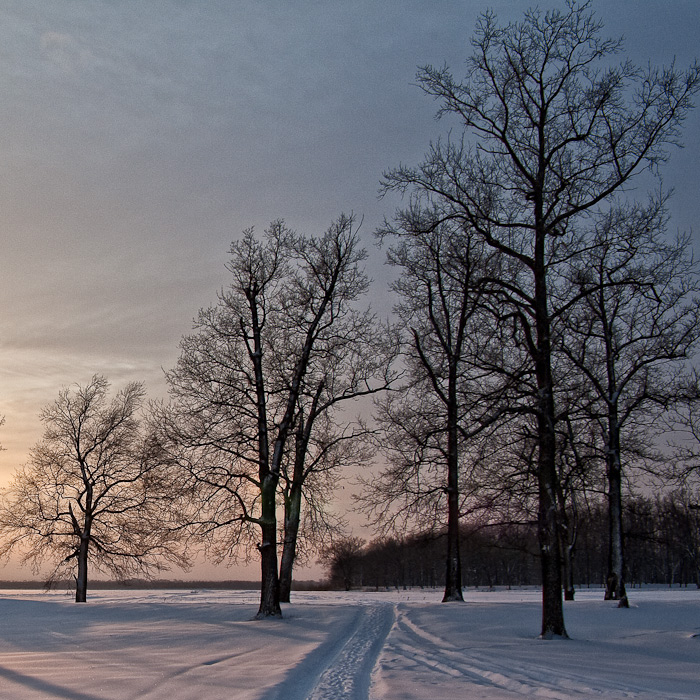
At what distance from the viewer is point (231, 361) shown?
65.6ft

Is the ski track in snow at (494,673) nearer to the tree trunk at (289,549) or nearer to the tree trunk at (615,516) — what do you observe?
the tree trunk at (615,516)

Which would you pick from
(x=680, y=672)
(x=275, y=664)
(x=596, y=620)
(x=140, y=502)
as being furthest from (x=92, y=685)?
(x=140, y=502)

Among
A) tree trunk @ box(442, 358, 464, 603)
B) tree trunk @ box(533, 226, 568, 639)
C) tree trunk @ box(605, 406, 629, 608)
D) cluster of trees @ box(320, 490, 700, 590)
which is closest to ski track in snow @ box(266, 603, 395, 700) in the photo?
tree trunk @ box(533, 226, 568, 639)

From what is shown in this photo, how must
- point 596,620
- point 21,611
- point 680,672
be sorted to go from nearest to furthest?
point 680,672 < point 596,620 < point 21,611

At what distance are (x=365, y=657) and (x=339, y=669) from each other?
1.51 meters

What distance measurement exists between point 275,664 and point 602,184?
12354mm

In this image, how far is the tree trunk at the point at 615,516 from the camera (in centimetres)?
1997

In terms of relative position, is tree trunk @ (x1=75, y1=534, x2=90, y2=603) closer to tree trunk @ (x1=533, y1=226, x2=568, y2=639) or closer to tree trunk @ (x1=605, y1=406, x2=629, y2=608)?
tree trunk @ (x1=605, y1=406, x2=629, y2=608)

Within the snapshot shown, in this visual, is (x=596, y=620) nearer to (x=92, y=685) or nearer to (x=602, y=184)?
(x=602, y=184)

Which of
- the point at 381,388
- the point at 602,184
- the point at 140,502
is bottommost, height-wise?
the point at 140,502

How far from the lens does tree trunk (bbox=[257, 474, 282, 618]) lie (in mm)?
18703

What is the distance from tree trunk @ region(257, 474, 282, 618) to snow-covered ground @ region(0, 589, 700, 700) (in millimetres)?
1014

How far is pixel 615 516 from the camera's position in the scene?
2011 centimetres

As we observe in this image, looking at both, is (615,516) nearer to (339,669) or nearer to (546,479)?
(546,479)
